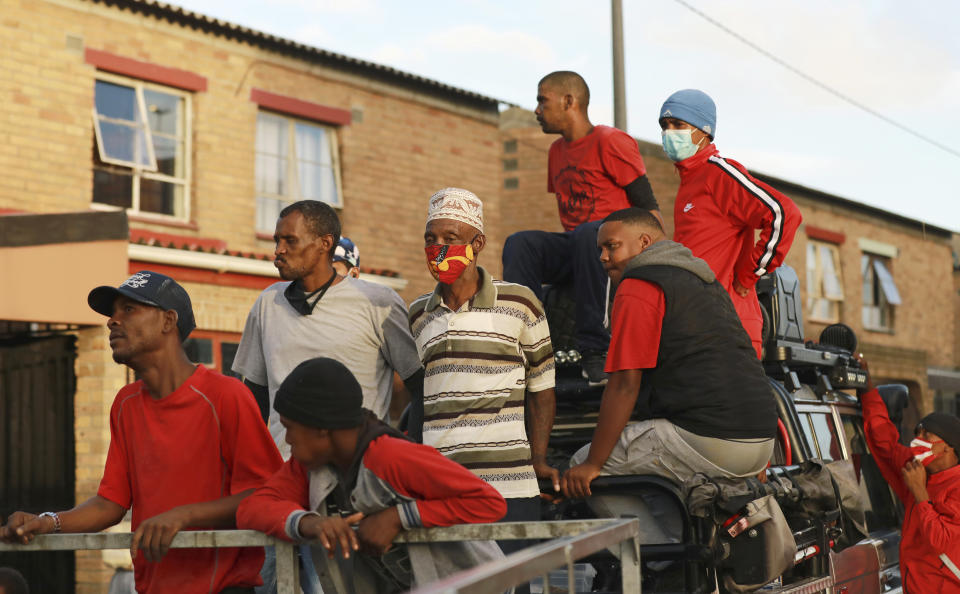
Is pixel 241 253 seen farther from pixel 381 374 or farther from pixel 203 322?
pixel 381 374

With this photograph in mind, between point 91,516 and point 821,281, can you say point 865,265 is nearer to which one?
point 821,281

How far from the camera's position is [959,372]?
3150cm

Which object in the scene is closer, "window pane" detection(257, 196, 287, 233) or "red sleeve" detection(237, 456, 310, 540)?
"red sleeve" detection(237, 456, 310, 540)

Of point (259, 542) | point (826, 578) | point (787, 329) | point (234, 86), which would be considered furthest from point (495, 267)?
point (259, 542)

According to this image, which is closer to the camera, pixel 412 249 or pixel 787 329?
pixel 787 329

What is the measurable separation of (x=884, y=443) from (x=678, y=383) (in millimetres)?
2432

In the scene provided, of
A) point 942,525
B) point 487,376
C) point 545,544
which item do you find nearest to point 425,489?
point 545,544

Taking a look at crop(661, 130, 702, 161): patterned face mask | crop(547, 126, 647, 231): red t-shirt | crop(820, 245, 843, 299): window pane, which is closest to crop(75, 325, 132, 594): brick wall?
crop(547, 126, 647, 231): red t-shirt

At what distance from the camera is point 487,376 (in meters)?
4.49

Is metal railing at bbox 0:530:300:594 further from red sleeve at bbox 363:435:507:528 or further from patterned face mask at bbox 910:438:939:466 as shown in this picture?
patterned face mask at bbox 910:438:939:466

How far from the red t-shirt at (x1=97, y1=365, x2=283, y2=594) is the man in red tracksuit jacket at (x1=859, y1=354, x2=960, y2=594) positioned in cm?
352

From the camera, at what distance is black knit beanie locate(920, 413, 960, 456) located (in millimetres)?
6039

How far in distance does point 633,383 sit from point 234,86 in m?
12.0

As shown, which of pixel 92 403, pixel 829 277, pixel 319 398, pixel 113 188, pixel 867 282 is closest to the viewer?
pixel 319 398
